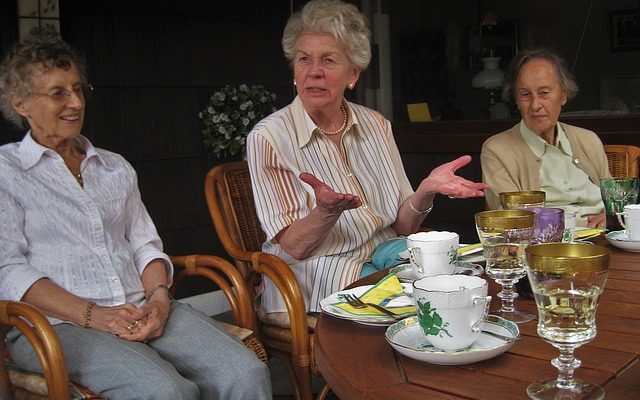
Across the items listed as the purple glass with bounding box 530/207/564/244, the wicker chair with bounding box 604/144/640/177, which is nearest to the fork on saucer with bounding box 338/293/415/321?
the purple glass with bounding box 530/207/564/244

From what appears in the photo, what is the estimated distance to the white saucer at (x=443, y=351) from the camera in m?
1.06

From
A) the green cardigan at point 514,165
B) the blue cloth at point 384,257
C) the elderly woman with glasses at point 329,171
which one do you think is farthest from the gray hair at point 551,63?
the blue cloth at point 384,257

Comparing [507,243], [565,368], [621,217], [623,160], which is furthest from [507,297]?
[623,160]

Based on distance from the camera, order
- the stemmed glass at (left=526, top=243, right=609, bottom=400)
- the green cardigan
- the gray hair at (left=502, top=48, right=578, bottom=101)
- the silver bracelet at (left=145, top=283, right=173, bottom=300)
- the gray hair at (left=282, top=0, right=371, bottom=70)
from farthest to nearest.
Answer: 1. the gray hair at (left=502, top=48, right=578, bottom=101)
2. the green cardigan
3. the gray hair at (left=282, top=0, right=371, bottom=70)
4. the silver bracelet at (left=145, top=283, right=173, bottom=300)
5. the stemmed glass at (left=526, top=243, right=609, bottom=400)

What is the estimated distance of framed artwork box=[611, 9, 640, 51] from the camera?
3752 mm

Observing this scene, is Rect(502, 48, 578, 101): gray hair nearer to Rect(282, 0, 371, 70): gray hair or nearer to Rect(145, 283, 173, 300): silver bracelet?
Rect(282, 0, 371, 70): gray hair

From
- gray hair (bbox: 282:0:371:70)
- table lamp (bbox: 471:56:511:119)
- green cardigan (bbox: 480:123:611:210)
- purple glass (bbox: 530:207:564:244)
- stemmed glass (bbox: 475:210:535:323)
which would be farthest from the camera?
table lamp (bbox: 471:56:511:119)

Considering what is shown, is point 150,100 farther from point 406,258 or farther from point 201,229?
point 406,258

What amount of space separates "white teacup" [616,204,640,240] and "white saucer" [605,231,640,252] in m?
0.02

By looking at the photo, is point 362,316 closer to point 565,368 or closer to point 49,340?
point 565,368

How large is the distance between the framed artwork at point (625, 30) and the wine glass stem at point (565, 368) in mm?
3220

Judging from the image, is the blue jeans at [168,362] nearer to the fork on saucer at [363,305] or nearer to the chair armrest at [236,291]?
the chair armrest at [236,291]

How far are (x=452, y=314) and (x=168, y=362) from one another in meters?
1.02

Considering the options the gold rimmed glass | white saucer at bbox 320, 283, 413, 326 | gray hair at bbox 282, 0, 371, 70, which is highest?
gray hair at bbox 282, 0, 371, 70
